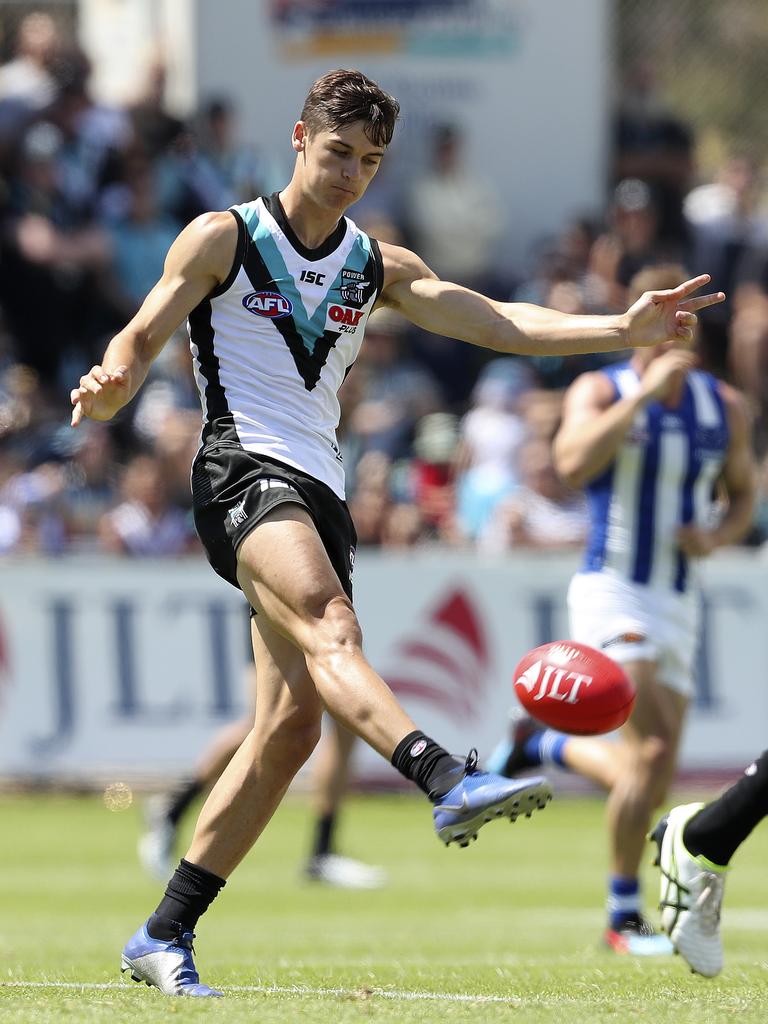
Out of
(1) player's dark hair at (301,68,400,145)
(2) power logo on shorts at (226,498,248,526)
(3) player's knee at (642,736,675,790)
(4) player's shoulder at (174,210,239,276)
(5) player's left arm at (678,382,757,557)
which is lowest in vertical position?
(3) player's knee at (642,736,675,790)

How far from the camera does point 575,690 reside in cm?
580

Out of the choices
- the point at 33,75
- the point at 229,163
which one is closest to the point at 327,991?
the point at 229,163

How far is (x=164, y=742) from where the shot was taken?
1384cm

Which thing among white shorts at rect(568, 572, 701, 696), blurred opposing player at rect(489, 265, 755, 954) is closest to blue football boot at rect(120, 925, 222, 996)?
blurred opposing player at rect(489, 265, 755, 954)

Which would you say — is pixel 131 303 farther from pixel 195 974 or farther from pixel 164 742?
pixel 195 974

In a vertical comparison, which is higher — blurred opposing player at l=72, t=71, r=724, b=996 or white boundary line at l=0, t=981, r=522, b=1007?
blurred opposing player at l=72, t=71, r=724, b=996

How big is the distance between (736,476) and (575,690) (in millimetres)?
3001

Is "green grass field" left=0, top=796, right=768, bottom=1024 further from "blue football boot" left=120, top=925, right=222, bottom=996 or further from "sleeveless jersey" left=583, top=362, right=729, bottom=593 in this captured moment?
"sleeveless jersey" left=583, top=362, right=729, bottom=593

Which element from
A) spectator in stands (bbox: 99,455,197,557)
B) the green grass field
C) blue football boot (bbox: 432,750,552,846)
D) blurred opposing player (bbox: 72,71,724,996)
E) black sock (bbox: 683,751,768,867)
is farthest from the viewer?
spectator in stands (bbox: 99,455,197,557)

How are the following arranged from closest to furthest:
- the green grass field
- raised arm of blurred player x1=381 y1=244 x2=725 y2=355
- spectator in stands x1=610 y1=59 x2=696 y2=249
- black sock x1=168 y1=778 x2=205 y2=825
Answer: the green grass field → raised arm of blurred player x1=381 y1=244 x2=725 y2=355 → black sock x1=168 y1=778 x2=205 y2=825 → spectator in stands x1=610 y1=59 x2=696 y2=249

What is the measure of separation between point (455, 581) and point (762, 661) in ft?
7.49

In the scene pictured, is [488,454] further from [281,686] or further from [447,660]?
[281,686]

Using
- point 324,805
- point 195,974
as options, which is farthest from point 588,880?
point 195,974

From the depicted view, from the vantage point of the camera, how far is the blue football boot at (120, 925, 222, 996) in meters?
5.64
